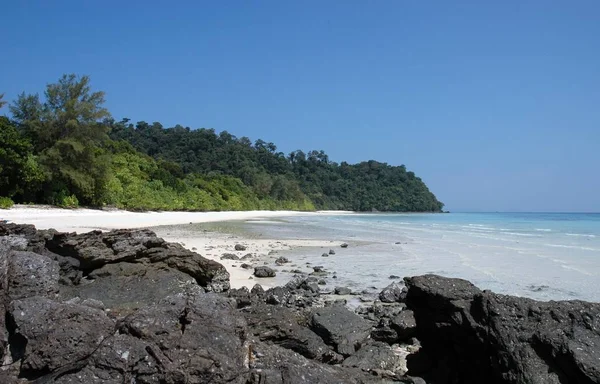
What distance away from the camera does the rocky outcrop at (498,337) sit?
399 cm

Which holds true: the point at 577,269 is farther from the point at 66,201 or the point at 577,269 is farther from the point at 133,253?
the point at 66,201

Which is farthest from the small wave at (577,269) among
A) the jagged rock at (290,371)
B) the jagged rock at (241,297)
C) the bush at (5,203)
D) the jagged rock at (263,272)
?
the bush at (5,203)

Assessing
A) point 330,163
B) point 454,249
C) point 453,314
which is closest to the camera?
point 453,314

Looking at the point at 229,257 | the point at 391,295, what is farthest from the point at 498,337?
the point at 229,257

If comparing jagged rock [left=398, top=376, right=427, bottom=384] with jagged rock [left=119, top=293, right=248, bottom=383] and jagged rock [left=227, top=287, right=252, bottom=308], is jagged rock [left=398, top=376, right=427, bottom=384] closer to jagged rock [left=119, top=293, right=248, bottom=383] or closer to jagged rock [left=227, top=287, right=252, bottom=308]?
jagged rock [left=119, top=293, right=248, bottom=383]

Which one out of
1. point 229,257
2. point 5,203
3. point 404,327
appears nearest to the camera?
point 404,327

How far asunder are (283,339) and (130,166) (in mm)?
54244

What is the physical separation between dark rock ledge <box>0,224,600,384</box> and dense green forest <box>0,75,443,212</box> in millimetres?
28746

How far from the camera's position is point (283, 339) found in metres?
5.27

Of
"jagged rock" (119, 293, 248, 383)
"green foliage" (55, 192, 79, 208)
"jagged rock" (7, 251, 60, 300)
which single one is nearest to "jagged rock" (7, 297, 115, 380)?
"jagged rock" (119, 293, 248, 383)

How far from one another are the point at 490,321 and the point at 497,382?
1.83ft

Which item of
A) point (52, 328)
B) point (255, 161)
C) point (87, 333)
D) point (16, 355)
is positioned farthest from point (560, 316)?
point (255, 161)

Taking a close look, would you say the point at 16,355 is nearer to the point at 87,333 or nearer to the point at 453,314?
the point at 87,333

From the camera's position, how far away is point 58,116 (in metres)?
38.6
